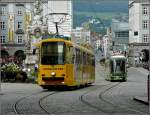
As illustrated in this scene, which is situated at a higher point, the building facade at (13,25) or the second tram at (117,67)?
the building facade at (13,25)

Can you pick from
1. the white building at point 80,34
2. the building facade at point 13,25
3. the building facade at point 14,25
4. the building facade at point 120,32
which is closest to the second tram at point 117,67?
the white building at point 80,34

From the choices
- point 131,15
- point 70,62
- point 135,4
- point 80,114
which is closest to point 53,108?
point 80,114

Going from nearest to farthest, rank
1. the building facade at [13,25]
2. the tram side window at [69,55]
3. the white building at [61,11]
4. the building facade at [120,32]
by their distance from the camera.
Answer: the tram side window at [69,55] → the white building at [61,11] → the building facade at [13,25] → the building facade at [120,32]

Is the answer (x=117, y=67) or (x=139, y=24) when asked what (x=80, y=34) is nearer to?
(x=139, y=24)

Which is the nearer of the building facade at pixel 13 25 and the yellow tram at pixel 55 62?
the yellow tram at pixel 55 62

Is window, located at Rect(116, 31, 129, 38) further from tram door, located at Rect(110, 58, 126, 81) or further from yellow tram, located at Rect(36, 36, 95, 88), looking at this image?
yellow tram, located at Rect(36, 36, 95, 88)

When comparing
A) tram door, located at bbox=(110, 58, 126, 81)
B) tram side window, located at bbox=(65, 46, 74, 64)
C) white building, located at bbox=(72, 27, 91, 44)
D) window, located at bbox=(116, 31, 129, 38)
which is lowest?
tram door, located at bbox=(110, 58, 126, 81)

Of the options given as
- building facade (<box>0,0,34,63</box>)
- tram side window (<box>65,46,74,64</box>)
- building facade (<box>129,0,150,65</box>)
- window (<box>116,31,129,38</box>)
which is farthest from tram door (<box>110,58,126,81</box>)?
window (<box>116,31,129,38</box>)

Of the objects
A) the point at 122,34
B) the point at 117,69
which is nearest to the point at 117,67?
the point at 117,69

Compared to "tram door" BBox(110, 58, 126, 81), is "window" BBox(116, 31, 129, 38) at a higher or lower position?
higher

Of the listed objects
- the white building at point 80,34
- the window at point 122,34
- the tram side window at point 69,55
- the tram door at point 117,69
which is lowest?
the tram door at point 117,69

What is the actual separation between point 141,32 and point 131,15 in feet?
22.4

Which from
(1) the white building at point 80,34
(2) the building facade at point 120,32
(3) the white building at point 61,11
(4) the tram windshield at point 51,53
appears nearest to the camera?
(4) the tram windshield at point 51,53

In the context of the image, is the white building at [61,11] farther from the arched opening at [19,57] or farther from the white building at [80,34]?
the arched opening at [19,57]
